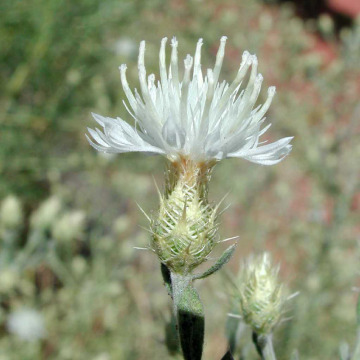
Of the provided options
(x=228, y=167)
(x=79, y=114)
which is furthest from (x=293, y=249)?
(x=79, y=114)

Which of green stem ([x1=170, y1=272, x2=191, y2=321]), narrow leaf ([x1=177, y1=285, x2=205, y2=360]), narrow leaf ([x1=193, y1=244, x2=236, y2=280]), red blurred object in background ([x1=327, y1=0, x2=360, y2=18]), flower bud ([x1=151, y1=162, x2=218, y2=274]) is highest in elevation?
red blurred object in background ([x1=327, y1=0, x2=360, y2=18])

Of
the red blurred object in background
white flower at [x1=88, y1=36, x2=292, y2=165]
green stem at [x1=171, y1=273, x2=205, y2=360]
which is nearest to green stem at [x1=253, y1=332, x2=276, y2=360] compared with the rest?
green stem at [x1=171, y1=273, x2=205, y2=360]

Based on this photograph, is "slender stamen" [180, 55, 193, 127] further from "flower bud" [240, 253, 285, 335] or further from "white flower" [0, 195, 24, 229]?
"white flower" [0, 195, 24, 229]

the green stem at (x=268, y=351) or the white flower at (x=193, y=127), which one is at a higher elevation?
the white flower at (x=193, y=127)

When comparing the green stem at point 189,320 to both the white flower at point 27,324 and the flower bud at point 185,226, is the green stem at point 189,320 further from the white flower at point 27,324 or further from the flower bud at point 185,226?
the white flower at point 27,324

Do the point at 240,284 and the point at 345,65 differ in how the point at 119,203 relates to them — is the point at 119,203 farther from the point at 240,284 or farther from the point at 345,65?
the point at 240,284

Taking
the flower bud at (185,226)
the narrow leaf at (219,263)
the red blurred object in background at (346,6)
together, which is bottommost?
the narrow leaf at (219,263)

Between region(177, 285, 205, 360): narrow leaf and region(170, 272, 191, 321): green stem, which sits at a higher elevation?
region(170, 272, 191, 321): green stem

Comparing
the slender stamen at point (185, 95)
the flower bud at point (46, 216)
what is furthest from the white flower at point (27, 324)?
the slender stamen at point (185, 95)

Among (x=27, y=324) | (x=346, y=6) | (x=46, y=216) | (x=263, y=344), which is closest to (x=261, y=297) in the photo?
(x=263, y=344)
